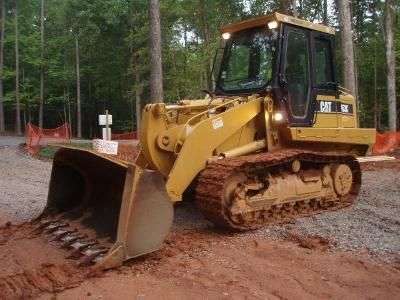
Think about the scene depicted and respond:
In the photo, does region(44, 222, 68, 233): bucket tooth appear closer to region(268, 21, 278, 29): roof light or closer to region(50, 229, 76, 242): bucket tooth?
region(50, 229, 76, 242): bucket tooth

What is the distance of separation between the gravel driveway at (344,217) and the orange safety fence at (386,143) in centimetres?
602

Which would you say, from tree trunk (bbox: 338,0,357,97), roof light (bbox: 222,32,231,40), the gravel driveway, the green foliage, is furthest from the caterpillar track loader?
the green foliage

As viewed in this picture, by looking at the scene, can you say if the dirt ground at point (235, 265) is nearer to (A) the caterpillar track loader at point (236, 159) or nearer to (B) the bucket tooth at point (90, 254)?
(B) the bucket tooth at point (90, 254)

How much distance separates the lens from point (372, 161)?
14.9 meters

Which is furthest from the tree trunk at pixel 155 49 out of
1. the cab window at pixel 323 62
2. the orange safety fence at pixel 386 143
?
the orange safety fence at pixel 386 143

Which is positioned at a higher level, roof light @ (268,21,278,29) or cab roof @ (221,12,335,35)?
cab roof @ (221,12,335,35)

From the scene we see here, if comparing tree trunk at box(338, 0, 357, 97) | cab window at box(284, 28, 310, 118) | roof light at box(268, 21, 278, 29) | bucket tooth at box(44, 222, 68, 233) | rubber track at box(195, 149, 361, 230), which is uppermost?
tree trunk at box(338, 0, 357, 97)

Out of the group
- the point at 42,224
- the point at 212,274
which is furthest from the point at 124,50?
the point at 212,274

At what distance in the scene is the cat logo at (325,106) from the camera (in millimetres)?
8059

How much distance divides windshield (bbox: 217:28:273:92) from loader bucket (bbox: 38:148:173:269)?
262 centimetres

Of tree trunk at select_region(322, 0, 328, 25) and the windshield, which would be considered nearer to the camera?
the windshield

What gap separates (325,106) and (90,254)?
15.1ft

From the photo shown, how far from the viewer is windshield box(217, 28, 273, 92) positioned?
7594 millimetres

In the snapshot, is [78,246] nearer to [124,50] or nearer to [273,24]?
[273,24]
